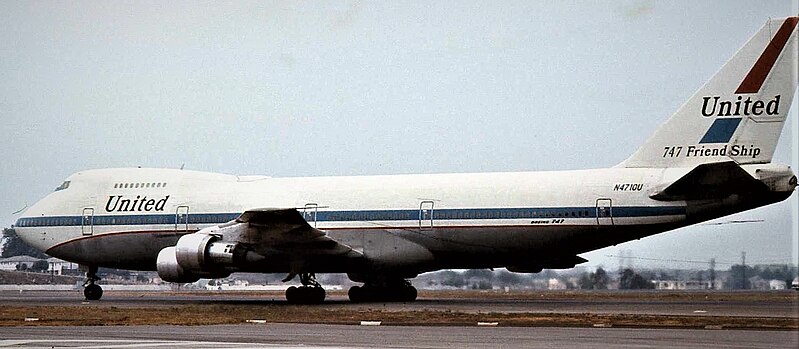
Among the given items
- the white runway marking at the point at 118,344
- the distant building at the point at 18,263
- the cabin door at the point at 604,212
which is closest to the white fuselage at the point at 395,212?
the cabin door at the point at 604,212

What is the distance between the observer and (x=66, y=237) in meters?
42.8

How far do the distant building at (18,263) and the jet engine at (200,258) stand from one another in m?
44.7

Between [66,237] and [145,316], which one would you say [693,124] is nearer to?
[145,316]

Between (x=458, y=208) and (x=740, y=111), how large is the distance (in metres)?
8.62

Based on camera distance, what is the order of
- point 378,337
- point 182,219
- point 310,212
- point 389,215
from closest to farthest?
point 378,337 → point 389,215 → point 310,212 → point 182,219

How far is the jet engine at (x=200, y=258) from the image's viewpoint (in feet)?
115

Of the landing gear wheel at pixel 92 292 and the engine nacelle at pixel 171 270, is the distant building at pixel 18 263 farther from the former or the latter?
the engine nacelle at pixel 171 270

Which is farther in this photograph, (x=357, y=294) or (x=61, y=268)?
(x=61, y=268)

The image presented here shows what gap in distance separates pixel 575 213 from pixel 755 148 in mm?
5261

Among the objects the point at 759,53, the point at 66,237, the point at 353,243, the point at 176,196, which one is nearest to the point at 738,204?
the point at 759,53

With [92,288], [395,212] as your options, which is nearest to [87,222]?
[92,288]

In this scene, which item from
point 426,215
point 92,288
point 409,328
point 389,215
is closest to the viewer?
point 409,328

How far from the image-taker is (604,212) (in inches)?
1323

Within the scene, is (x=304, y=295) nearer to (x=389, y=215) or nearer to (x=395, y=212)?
(x=389, y=215)
